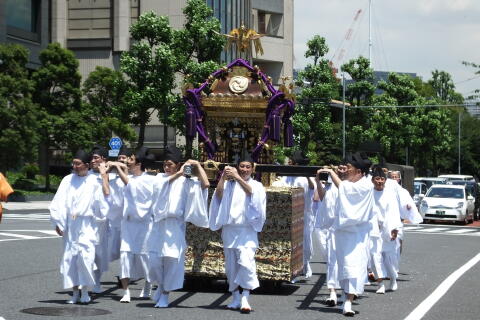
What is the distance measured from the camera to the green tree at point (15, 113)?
1658 inches

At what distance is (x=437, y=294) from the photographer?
13.4 meters

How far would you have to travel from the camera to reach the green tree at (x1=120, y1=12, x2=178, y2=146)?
130 feet

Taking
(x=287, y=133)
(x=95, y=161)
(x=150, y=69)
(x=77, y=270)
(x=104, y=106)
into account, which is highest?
(x=150, y=69)

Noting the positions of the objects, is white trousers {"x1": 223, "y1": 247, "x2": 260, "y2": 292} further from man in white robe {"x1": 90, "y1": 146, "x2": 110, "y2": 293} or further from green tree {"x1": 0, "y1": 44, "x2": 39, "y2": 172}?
green tree {"x1": 0, "y1": 44, "x2": 39, "y2": 172}

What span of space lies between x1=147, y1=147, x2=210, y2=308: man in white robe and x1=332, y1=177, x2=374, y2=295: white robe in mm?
1725

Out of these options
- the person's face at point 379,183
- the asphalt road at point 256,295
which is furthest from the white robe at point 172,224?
the person's face at point 379,183

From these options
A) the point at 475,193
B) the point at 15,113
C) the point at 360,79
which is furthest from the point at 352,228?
the point at 360,79

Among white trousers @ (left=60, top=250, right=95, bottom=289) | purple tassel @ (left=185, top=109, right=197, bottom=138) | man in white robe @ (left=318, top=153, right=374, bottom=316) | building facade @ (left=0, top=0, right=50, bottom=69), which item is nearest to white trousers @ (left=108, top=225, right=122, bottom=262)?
white trousers @ (left=60, top=250, right=95, bottom=289)

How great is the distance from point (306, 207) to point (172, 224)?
431 centimetres

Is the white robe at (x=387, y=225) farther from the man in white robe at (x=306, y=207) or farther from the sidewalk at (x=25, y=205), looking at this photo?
the sidewalk at (x=25, y=205)

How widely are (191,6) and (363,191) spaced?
96.6 feet

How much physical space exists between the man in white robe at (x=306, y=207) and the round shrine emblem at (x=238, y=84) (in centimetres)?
A: 156

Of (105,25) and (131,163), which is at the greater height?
(105,25)

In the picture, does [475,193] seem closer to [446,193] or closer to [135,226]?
[446,193]
